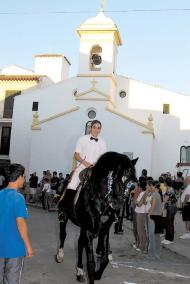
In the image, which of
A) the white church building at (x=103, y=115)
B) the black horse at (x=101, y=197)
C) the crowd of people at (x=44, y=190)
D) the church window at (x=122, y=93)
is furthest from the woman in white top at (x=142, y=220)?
the church window at (x=122, y=93)

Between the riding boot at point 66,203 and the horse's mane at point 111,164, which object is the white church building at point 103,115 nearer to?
the riding boot at point 66,203

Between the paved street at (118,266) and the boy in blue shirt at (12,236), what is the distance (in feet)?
6.06

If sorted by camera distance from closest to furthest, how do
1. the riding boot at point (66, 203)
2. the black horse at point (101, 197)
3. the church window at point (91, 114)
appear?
the black horse at point (101, 197)
the riding boot at point (66, 203)
the church window at point (91, 114)

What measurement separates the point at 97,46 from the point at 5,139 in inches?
542

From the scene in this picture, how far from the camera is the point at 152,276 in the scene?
279 inches

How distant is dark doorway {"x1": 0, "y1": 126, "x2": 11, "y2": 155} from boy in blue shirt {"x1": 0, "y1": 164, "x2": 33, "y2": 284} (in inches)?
1430

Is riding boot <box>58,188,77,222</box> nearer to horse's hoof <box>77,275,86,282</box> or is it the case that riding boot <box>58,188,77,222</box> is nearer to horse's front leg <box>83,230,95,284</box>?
horse's front leg <box>83,230,95,284</box>

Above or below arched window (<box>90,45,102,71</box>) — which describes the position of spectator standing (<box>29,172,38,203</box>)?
below

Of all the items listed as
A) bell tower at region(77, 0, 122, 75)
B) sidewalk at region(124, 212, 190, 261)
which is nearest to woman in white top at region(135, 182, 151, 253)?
sidewalk at region(124, 212, 190, 261)

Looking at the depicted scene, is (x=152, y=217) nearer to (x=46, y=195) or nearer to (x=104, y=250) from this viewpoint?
(x=104, y=250)

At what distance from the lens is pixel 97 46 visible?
33.9 metres

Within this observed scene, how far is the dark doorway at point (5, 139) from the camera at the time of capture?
40.5m

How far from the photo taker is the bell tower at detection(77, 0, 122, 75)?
3341 cm

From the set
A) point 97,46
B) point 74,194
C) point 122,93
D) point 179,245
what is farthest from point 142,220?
point 122,93
